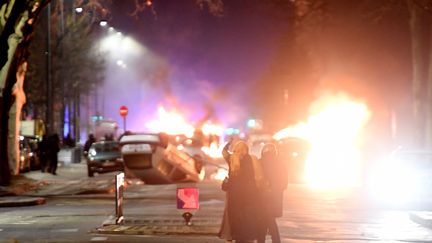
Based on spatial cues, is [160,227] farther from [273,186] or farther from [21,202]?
[21,202]

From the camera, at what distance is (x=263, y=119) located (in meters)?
108

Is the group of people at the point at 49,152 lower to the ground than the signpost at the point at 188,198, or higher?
higher

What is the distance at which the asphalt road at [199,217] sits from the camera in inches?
617

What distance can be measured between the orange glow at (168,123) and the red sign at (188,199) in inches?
2542

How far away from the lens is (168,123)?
84.4 meters

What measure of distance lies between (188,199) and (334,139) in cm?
4425

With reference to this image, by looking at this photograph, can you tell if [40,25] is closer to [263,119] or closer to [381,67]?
[381,67]

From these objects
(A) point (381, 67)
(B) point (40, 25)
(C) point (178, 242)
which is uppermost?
(B) point (40, 25)

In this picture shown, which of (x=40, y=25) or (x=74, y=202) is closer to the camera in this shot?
(x=74, y=202)

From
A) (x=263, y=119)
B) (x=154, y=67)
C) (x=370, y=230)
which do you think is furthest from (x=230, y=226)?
(x=263, y=119)

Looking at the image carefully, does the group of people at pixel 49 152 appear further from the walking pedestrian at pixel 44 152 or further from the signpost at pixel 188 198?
the signpost at pixel 188 198

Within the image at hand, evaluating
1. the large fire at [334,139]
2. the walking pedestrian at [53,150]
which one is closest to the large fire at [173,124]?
the large fire at [334,139]

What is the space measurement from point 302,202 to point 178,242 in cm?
922

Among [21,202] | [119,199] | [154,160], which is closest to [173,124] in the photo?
[154,160]
